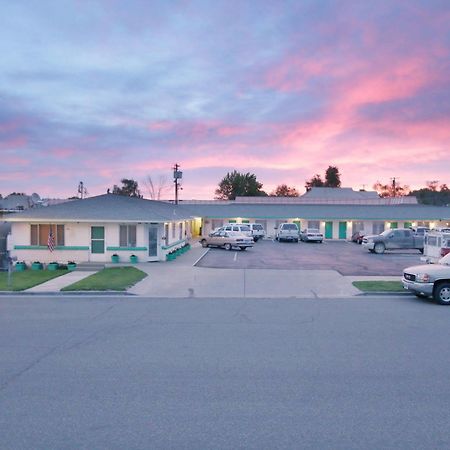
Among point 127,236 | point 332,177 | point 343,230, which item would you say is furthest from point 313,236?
point 332,177

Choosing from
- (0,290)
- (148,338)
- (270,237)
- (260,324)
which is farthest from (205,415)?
(270,237)

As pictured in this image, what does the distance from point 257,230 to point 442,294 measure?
34821 millimetres

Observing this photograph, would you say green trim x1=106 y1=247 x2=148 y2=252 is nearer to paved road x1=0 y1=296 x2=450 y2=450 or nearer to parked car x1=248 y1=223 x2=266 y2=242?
paved road x1=0 y1=296 x2=450 y2=450

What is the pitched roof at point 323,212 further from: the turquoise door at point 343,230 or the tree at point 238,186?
the tree at point 238,186

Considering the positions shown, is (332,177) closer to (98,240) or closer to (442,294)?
(98,240)

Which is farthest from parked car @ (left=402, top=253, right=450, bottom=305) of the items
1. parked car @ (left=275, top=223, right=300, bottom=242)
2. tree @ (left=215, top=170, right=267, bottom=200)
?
tree @ (left=215, top=170, right=267, bottom=200)

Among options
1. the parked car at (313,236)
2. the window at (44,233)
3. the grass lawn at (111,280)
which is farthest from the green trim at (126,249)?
the parked car at (313,236)

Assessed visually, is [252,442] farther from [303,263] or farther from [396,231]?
[396,231]

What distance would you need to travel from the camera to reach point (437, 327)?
1162 cm

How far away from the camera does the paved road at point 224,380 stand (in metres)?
5.56

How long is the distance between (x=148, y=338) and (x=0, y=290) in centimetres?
958

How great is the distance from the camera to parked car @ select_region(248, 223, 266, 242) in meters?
48.2

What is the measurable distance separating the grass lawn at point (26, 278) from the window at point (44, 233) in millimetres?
3452

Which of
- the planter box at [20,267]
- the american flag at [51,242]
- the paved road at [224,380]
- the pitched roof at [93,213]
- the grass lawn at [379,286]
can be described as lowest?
the planter box at [20,267]
